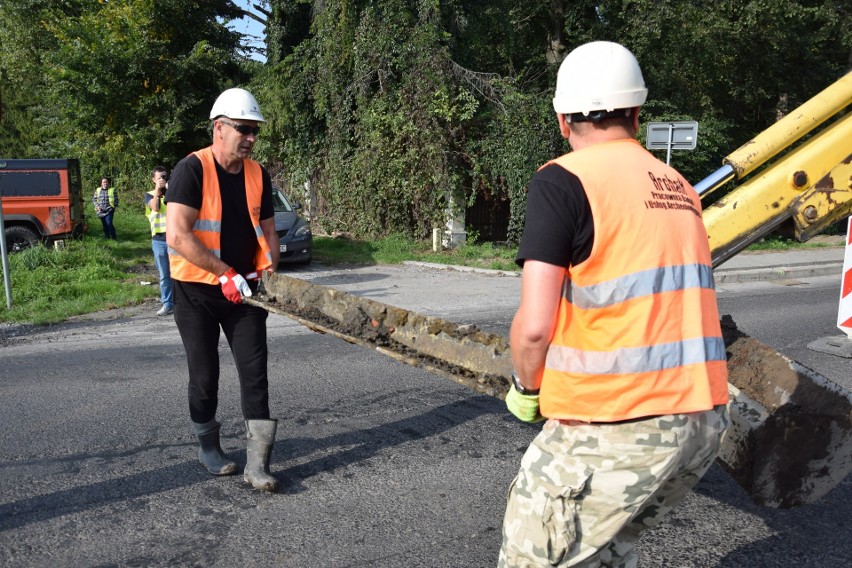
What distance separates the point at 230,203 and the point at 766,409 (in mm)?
2876

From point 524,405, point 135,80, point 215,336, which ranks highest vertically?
point 135,80

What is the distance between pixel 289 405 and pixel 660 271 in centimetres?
401

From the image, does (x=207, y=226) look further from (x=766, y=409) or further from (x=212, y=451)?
(x=766, y=409)

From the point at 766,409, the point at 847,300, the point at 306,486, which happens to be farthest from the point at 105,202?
the point at 766,409

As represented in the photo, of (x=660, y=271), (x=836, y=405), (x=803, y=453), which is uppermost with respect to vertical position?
(x=660, y=271)

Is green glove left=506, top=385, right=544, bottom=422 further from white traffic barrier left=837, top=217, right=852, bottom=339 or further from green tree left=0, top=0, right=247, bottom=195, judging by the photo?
green tree left=0, top=0, right=247, bottom=195

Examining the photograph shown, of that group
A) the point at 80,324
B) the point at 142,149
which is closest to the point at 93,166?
the point at 142,149

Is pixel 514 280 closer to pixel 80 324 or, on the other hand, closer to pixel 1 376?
pixel 80 324

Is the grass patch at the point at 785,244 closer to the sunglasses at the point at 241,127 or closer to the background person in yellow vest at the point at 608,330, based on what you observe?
the sunglasses at the point at 241,127

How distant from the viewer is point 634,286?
1.90m

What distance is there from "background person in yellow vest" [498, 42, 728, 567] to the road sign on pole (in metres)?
10.9

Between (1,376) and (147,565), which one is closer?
(147,565)

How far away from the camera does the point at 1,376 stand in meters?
6.36

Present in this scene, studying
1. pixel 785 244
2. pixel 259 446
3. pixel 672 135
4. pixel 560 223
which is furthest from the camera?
pixel 785 244
